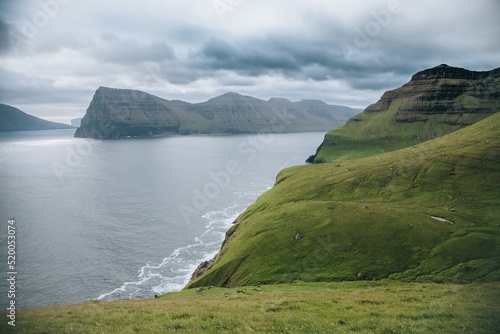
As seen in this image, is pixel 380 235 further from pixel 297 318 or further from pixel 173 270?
pixel 173 270

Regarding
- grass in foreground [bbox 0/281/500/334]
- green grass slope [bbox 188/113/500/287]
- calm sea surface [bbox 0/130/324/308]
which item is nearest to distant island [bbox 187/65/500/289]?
green grass slope [bbox 188/113/500/287]

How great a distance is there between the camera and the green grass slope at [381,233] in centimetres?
5988

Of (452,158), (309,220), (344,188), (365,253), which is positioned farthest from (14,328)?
(452,158)

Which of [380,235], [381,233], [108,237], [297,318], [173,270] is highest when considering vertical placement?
[297,318]

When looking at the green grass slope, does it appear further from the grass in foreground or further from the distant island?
the grass in foreground

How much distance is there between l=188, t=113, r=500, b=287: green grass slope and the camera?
5988cm

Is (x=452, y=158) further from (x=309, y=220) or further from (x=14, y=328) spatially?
(x=14, y=328)

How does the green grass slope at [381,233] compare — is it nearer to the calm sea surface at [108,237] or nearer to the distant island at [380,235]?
the distant island at [380,235]

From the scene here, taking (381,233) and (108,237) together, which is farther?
(108,237)

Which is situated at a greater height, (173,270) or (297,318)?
(297,318)

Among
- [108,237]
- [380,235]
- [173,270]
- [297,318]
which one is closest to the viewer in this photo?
[297,318]

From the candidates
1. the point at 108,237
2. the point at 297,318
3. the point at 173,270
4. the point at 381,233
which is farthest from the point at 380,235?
the point at 108,237

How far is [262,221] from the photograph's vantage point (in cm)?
8950

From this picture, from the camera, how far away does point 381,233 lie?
70250 millimetres
